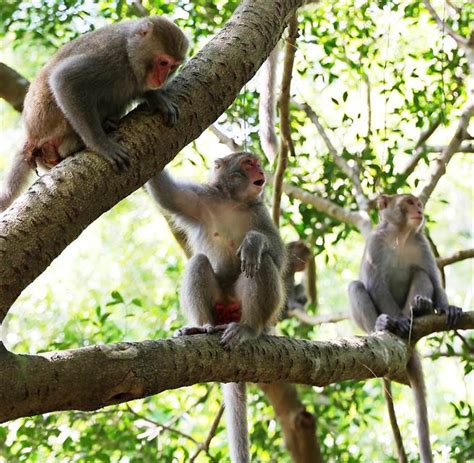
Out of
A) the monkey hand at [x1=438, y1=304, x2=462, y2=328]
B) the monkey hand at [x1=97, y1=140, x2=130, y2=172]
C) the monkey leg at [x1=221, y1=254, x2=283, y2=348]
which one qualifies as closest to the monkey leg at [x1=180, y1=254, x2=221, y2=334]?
the monkey leg at [x1=221, y1=254, x2=283, y2=348]

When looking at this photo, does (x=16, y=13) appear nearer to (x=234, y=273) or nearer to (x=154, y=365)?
(x=234, y=273)

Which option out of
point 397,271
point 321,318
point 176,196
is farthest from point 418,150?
point 176,196

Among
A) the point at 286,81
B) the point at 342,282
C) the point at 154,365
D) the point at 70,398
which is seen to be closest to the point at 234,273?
the point at 286,81

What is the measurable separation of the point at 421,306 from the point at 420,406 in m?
1.26

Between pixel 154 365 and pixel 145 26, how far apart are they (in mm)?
2520

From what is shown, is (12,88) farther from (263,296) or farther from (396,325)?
(396,325)

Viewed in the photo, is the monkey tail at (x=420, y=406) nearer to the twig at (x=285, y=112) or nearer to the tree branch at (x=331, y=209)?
the tree branch at (x=331, y=209)

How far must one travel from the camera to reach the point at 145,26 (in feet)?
16.7

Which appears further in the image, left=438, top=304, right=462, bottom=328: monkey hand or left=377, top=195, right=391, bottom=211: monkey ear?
left=377, top=195, right=391, bottom=211: monkey ear

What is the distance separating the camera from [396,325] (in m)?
7.13

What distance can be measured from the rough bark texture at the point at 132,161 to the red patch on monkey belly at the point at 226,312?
218cm

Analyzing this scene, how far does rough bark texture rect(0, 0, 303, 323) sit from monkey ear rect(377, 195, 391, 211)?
4.04m

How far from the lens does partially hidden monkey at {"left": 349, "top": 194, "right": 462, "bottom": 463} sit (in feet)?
27.5

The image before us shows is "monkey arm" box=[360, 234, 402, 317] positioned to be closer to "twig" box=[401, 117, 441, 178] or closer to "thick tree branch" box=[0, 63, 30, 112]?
"twig" box=[401, 117, 441, 178]
